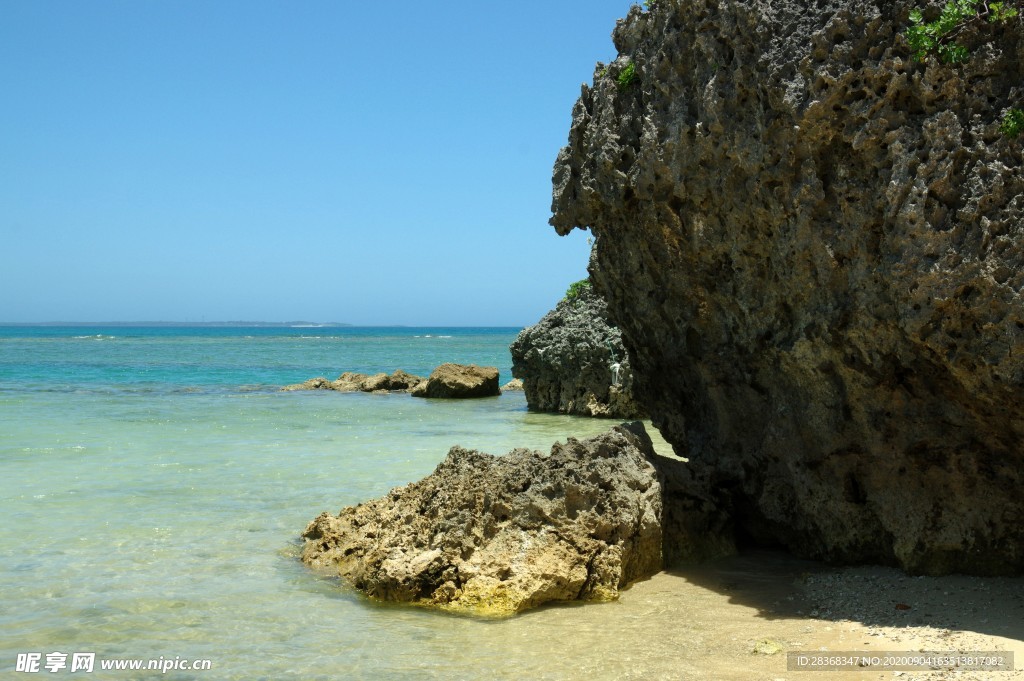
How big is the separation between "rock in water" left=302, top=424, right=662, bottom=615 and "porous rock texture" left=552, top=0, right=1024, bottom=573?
1066 mm

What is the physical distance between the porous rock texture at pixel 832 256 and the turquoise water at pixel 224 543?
6.89 feet

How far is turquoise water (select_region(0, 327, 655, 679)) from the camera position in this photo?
537 cm

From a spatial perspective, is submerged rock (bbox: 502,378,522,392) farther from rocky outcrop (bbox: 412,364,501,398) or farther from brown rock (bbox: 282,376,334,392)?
brown rock (bbox: 282,376,334,392)

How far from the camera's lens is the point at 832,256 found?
19.1ft

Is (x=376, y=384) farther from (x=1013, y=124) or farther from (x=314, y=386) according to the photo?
(x=1013, y=124)

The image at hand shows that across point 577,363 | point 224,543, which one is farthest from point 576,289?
point 224,543

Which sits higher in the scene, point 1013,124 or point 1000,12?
point 1000,12

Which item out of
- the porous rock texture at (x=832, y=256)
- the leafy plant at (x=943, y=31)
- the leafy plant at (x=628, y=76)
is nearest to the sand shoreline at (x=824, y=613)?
the porous rock texture at (x=832, y=256)

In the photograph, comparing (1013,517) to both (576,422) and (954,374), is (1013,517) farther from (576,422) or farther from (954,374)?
(576,422)

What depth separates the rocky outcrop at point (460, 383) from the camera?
23.8 metres

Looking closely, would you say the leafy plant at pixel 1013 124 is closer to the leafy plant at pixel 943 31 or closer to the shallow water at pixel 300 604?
the leafy plant at pixel 943 31

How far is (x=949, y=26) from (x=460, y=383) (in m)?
19.4

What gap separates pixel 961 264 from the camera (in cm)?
506

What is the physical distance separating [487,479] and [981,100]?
4.08 m
